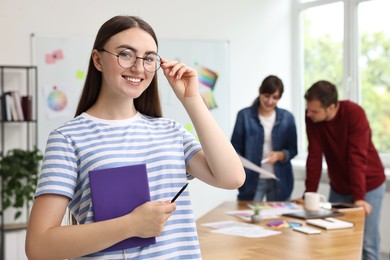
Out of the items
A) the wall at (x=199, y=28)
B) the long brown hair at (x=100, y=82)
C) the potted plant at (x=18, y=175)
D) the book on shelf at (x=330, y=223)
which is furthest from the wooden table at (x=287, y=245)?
the wall at (x=199, y=28)

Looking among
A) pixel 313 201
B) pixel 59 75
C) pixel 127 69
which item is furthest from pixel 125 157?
pixel 59 75

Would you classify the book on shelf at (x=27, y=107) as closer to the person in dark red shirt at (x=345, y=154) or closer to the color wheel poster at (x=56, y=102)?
the color wheel poster at (x=56, y=102)

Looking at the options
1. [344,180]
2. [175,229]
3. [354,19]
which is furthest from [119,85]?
[354,19]

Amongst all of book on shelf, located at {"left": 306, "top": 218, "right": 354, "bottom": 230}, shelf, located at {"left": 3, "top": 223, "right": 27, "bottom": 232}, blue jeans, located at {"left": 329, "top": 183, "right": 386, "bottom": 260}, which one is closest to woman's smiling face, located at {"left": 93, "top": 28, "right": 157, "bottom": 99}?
book on shelf, located at {"left": 306, "top": 218, "right": 354, "bottom": 230}

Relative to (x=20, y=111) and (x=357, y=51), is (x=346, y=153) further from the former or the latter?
(x=20, y=111)

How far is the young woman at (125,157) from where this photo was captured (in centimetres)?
110

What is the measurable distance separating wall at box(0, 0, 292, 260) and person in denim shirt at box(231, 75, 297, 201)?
4.51 ft

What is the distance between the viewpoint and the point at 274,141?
4.00 m

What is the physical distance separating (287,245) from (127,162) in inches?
55.1

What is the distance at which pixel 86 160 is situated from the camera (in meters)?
1.16

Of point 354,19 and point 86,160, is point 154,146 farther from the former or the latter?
point 354,19

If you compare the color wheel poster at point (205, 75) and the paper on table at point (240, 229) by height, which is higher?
the color wheel poster at point (205, 75)

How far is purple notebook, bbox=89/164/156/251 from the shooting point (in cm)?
114

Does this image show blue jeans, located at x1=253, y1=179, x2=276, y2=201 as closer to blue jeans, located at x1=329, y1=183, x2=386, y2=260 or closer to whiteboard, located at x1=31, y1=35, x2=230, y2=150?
blue jeans, located at x1=329, y1=183, x2=386, y2=260
